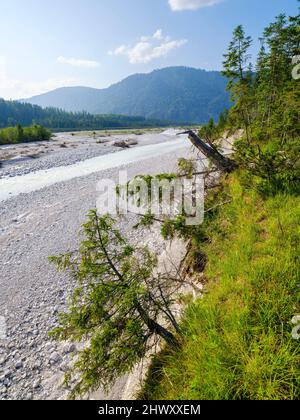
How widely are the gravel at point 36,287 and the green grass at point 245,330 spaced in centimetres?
223

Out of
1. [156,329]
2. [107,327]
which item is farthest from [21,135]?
[156,329]

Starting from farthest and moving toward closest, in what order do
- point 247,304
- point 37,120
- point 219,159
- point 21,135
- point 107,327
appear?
point 37,120
point 21,135
point 219,159
point 107,327
point 247,304

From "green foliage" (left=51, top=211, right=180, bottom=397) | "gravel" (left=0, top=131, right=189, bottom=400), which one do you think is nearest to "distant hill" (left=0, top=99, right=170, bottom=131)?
"gravel" (left=0, top=131, right=189, bottom=400)

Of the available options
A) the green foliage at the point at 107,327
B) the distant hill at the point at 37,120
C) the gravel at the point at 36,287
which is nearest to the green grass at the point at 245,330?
the green foliage at the point at 107,327

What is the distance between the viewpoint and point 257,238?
189 inches

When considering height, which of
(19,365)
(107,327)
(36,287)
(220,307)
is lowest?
(19,365)

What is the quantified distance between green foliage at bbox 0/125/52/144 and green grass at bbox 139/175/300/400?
232 ft

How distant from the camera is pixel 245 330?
2.96m

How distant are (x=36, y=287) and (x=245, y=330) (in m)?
7.70

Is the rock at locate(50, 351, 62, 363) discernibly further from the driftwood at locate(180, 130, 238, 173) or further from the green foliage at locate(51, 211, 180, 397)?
the driftwood at locate(180, 130, 238, 173)

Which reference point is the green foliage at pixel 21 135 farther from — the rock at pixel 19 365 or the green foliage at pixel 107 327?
the green foliage at pixel 107 327

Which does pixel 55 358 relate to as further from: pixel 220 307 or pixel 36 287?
pixel 220 307
